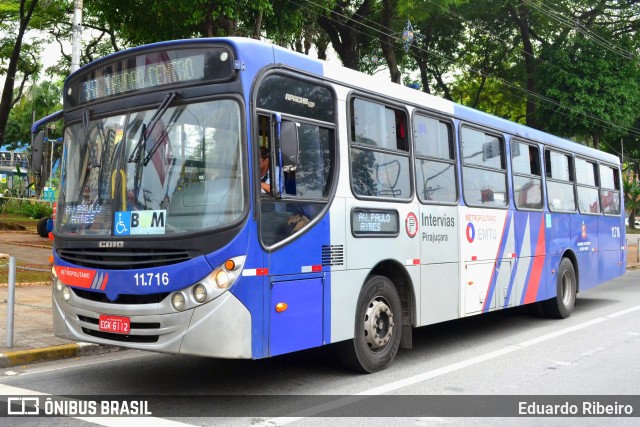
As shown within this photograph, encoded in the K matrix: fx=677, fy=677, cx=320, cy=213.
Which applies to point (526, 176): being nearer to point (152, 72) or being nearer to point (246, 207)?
point (246, 207)

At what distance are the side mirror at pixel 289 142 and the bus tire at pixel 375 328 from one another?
72.2 inches

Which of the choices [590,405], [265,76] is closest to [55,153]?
[265,76]

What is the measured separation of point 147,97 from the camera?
19.9 feet

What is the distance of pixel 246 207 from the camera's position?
5551 mm

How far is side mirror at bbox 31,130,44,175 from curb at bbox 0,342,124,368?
2.07 m

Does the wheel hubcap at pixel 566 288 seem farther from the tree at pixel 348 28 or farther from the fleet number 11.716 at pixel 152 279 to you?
the tree at pixel 348 28

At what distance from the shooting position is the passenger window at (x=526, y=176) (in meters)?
10.3

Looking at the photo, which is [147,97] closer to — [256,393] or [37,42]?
[256,393]

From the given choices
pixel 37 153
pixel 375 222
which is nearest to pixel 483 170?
pixel 375 222

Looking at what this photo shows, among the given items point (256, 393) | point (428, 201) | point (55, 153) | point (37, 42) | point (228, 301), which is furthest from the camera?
point (37, 42)

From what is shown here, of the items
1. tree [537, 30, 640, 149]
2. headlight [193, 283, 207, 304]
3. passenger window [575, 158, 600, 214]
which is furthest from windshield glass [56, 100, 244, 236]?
tree [537, 30, 640, 149]

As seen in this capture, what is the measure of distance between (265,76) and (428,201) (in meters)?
2.99

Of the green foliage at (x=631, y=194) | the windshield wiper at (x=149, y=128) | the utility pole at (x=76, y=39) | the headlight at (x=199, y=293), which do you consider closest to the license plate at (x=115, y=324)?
the headlight at (x=199, y=293)

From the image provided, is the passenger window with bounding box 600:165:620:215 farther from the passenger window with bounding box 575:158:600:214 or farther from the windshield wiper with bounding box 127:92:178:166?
the windshield wiper with bounding box 127:92:178:166
